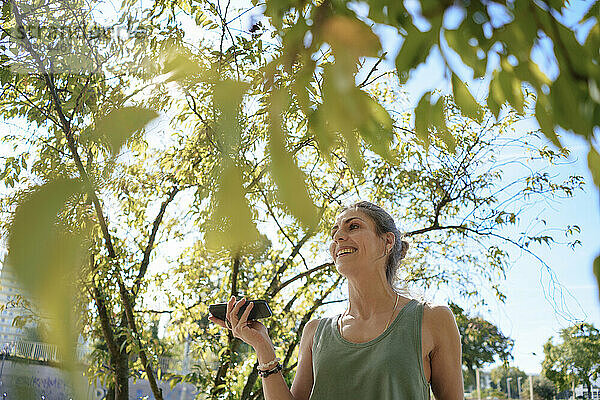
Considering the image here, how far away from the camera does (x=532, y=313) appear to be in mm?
3256

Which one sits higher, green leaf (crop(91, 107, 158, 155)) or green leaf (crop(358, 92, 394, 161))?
green leaf (crop(358, 92, 394, 161))

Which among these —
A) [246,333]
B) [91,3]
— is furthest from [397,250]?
[91,3]

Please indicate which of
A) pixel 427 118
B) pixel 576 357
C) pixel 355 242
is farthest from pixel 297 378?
pixel 576 357

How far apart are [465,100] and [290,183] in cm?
20

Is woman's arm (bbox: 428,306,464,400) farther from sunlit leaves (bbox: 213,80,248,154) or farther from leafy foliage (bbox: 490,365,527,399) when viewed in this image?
leafy foliage (bbox: 490,365,527,399)

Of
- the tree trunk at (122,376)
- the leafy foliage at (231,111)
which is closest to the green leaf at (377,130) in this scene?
the leafy foliage at (231,111)

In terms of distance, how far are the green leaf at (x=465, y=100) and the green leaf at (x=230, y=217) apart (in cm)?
18

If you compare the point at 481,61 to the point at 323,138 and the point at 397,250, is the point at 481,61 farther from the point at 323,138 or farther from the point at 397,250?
the point at 397,250

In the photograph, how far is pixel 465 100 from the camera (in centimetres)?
38

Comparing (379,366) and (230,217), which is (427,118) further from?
(379,366)

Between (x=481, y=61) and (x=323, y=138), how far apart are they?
0.14 metres

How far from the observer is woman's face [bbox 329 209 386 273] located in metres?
1.25

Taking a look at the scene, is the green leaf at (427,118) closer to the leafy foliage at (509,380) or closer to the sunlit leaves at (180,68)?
the sunlit leaves at (180,68)

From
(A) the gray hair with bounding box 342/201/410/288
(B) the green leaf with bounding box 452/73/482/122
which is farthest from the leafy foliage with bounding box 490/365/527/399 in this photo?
(B) the green leaf with bounding box 452/73/482/122
